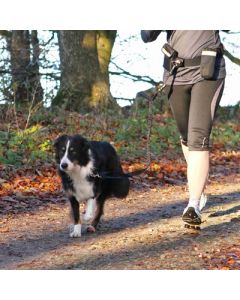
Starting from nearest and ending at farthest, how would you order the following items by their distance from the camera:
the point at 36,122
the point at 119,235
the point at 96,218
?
the point at 119,235 < the point at 96,218 < the point at 36,122

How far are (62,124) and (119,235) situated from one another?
7.91 meters

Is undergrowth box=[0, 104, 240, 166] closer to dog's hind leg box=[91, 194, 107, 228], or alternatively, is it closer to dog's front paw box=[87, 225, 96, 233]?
dog's hind leg box=[91, 194, 107, 228]

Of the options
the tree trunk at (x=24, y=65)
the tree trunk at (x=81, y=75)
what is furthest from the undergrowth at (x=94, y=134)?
the tree trunk at (x=24, y=65)

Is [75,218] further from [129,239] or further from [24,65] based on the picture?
[24,65]

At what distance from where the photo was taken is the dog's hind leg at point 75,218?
259 inches

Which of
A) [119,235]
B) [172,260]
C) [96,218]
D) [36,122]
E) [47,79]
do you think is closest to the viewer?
[172,260]

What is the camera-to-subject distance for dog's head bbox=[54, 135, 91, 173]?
6828 mm

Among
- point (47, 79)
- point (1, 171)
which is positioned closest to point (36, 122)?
point (47, 79)

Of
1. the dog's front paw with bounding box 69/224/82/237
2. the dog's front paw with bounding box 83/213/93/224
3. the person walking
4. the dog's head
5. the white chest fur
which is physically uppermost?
the person walking

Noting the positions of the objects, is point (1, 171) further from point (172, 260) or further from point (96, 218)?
point (172, 260)

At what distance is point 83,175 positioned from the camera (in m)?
6.95

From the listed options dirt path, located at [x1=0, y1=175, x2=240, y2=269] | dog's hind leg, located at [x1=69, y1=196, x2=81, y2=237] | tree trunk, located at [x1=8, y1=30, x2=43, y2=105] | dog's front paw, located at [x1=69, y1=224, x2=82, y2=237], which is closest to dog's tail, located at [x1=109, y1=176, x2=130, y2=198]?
dirt path, located at [x1=0, y1=175, x2=240, y2=269]

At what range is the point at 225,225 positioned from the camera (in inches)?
260

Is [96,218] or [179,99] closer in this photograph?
[179,99]
